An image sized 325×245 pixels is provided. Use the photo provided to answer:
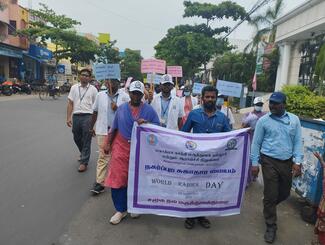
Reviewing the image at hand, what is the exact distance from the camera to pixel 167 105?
225 inches

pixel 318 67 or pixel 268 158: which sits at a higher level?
pixel 318 67

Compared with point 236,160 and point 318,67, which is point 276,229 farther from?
point 318,67

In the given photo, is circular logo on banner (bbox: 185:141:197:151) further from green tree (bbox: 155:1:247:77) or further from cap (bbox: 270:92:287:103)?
green tree (bbox: 155:1:247:77)

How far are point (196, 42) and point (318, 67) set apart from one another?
1713 centimetres

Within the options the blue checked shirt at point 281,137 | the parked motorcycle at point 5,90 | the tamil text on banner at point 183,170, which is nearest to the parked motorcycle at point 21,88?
the parked motorcycle at point 5,90

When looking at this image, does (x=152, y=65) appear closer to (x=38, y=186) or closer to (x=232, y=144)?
(x=38, y=186)

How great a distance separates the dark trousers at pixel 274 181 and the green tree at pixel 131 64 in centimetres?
6326

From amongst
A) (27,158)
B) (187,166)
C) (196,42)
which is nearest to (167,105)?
(187,166)

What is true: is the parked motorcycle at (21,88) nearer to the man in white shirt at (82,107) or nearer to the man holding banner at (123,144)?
the man in white shirt at (82,107)

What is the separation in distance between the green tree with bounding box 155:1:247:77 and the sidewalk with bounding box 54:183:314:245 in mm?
23980

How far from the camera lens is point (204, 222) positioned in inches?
164

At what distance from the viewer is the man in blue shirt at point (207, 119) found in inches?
157

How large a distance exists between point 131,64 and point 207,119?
6821 cm

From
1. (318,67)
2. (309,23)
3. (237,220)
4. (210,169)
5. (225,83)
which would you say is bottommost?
(237,220)
